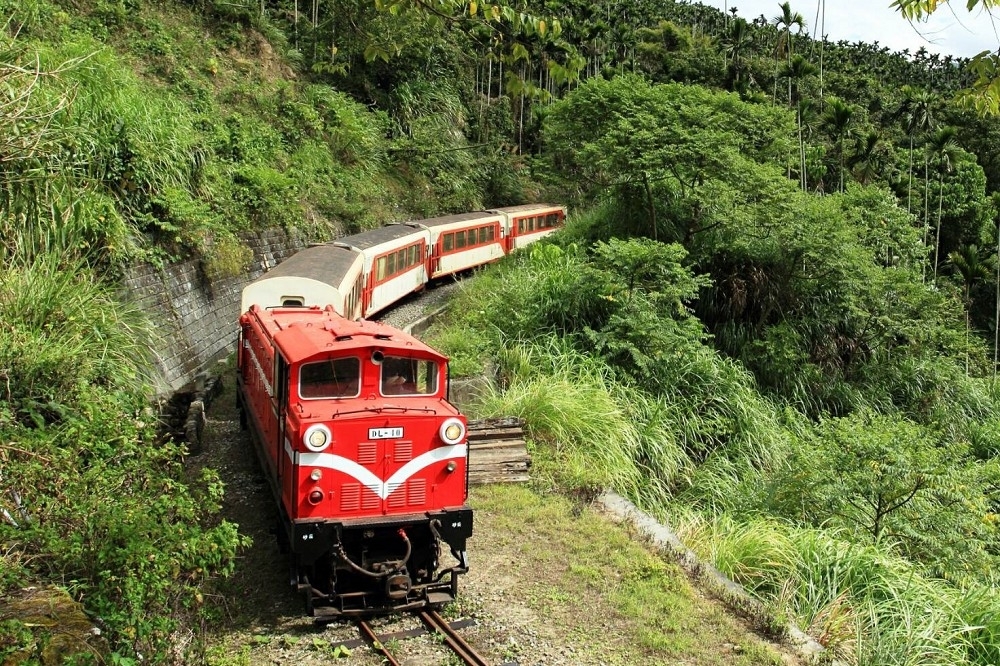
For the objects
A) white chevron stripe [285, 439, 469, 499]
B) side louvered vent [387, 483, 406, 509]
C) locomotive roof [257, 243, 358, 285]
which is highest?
locomotive roof [257, 243, 358, 285]

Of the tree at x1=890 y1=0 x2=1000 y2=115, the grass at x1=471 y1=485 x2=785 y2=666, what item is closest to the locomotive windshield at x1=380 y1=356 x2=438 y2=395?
the grass at x1=471 y1=485 x2=785 y2=666

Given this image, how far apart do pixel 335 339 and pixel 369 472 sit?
49.1 inches

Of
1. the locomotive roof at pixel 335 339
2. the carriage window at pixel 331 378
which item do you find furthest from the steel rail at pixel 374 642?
the locomotive roof at pixel 335 339

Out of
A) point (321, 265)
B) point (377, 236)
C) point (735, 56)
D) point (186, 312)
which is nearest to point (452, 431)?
point (321, 265)

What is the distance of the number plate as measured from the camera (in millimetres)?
6645

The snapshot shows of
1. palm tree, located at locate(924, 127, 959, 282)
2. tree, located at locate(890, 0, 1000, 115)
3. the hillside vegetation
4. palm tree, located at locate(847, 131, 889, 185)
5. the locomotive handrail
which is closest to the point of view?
tree, located at locate(890, 0, 1000, 115)

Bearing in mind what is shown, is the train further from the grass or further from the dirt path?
the grass

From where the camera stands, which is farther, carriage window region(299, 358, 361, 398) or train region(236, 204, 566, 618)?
carriage window region(299, 358, 361, 398)

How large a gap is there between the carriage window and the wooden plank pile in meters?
3.22

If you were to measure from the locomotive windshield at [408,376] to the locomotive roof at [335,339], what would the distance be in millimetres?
114

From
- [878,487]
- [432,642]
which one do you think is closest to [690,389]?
[878,487]

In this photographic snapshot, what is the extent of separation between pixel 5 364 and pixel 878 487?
31.8ft

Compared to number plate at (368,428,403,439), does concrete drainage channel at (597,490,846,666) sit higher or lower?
lower

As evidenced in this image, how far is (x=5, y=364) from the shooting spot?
7602 millimetres
